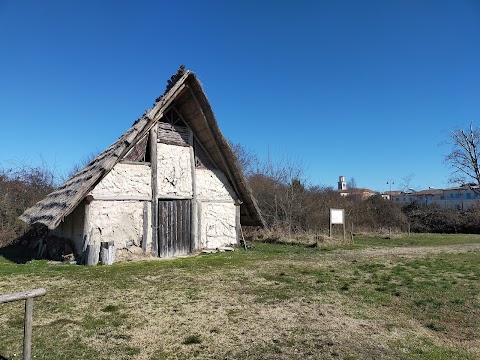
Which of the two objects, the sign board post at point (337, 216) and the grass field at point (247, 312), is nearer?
the grass field at point (247, 312)

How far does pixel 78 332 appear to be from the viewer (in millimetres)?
4680

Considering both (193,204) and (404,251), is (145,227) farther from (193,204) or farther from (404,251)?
(404,251)

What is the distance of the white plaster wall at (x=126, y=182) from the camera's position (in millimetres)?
10491

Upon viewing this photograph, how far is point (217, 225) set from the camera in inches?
524

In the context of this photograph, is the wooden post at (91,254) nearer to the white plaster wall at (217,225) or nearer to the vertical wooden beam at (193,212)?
the vertical wooden beam at (193,212)

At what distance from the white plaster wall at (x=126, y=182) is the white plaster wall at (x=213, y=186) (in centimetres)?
205

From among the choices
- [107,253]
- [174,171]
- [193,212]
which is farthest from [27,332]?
[193,212]

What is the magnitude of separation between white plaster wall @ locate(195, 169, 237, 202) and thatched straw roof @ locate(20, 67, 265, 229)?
0.27 m

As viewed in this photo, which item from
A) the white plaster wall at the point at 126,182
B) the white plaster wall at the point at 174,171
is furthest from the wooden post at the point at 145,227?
the white plaster wall at the point at 174,171

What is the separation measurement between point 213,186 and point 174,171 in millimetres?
1799

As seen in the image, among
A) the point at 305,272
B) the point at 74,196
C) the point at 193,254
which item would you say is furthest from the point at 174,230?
the point at 305,272

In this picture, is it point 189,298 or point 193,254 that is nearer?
point 189,298

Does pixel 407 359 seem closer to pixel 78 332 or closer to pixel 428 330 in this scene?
pixel 428 330

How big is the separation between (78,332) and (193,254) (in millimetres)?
7691
